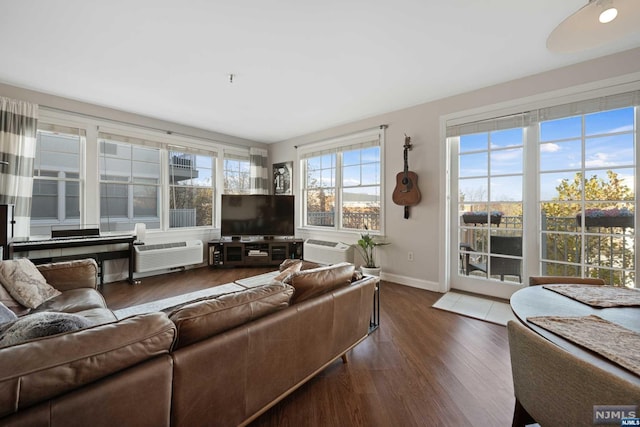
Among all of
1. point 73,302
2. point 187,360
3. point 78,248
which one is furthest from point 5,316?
point 78,248

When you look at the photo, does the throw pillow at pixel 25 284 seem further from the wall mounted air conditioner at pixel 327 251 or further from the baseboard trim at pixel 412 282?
the baseboard trim at pixel 412 282

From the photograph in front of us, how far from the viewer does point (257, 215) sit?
4914 millimetres

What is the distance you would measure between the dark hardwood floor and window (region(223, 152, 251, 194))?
3.89m

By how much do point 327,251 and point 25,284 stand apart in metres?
3.40

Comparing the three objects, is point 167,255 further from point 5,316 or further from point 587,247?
point 587,247

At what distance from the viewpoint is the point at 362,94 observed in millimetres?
3338

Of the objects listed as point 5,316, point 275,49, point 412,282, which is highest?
point 275,49

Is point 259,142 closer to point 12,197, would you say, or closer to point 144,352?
point 12,197

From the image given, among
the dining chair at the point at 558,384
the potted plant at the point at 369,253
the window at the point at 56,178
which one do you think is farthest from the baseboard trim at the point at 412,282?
the window at the point at 56,178

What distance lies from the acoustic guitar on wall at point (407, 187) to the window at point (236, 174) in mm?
3229

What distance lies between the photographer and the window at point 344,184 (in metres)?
4.23

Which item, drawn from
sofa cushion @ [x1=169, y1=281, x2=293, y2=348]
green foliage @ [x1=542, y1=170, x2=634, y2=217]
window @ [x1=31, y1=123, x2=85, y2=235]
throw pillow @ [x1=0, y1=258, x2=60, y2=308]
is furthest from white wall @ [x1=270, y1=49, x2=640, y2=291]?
window @ [x1=31, y1=123, x2=85, y2=235]

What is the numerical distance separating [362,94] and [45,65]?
133 inches

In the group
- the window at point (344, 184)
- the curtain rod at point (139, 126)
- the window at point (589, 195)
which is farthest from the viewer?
the window at point (344, 184)
